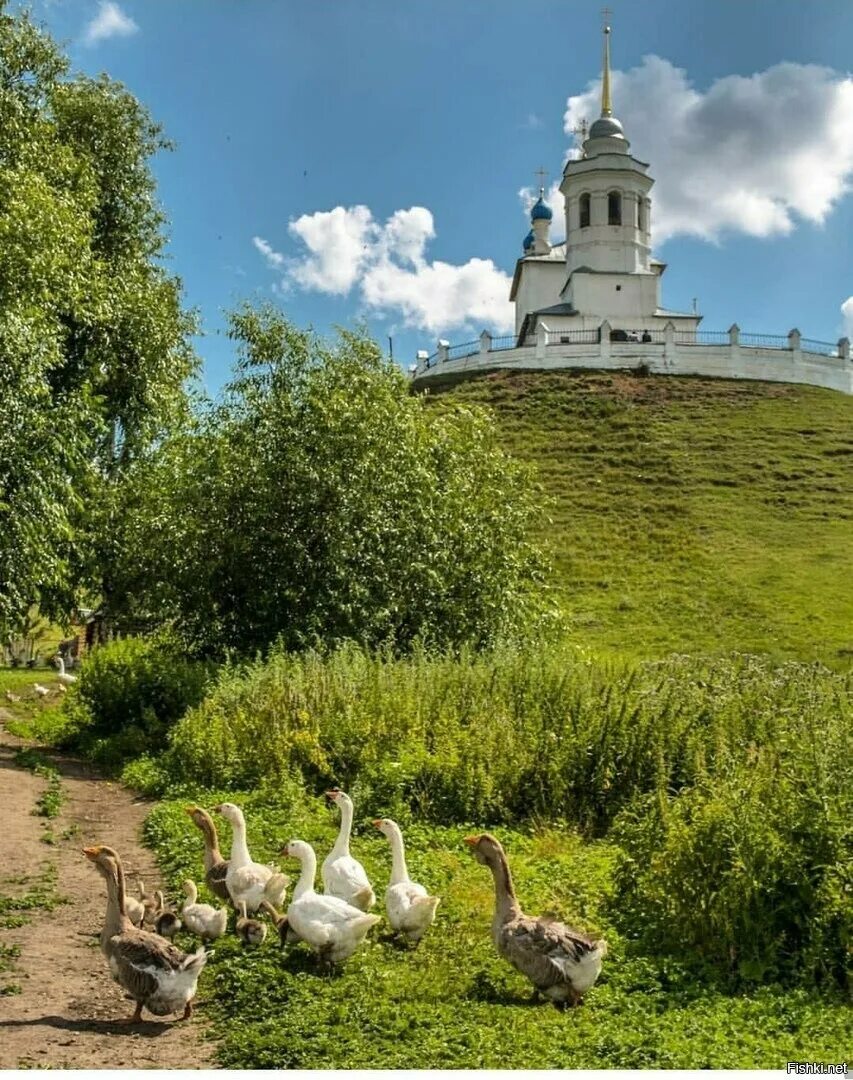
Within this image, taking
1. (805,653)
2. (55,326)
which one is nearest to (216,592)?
(55,326)

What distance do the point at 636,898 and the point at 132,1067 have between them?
12.9 feet

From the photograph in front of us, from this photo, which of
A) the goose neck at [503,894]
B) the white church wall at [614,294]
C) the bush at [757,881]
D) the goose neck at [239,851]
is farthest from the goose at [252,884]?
the white church wall at [614,294]

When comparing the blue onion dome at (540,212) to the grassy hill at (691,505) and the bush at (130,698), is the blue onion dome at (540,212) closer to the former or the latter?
the grassy hill at (691,505)

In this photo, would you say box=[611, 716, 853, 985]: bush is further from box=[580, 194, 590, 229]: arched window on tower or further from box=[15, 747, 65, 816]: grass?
box=[580, 194, 590, 229]: arched window on tower

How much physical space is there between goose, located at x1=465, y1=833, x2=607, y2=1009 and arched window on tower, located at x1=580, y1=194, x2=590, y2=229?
7270 cm

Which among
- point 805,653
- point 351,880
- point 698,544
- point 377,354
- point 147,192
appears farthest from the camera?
point 698,544

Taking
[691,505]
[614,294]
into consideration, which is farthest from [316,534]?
[614,294]

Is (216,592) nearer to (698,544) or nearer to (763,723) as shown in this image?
(763,723)

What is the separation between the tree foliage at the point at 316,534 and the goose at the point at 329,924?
1069 cm

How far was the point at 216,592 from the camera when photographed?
19297 mm

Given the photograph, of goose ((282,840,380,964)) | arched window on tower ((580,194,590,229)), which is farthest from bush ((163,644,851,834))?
arched window on tower ((580,194,590,229))

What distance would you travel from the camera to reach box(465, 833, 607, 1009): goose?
640cm

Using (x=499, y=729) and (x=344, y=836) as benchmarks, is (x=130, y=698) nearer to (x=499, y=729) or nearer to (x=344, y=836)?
(x=499, y=729)

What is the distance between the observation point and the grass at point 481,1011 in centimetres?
581
